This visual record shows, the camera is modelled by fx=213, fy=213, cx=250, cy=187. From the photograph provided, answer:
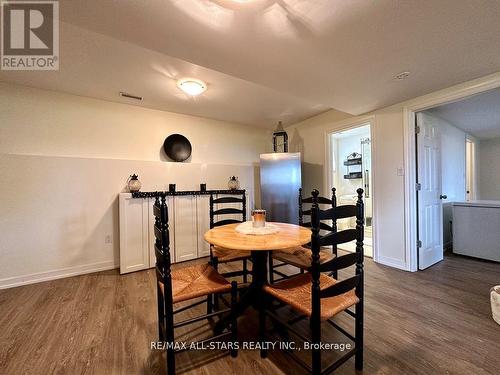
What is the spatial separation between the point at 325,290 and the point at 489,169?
6404 mm

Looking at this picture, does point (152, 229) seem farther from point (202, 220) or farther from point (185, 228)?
point (202, 220)

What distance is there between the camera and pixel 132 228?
2.87 m

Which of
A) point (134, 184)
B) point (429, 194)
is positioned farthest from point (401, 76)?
point (134, 184)

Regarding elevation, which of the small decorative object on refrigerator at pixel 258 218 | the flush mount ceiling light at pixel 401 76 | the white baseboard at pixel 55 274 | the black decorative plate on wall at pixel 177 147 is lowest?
the white baseboard at pixel 55 274

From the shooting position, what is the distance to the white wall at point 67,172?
2.52m

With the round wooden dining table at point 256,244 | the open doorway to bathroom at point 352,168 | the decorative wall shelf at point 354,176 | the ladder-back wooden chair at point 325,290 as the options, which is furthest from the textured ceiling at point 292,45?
the decorative wall shelf at point 354,176

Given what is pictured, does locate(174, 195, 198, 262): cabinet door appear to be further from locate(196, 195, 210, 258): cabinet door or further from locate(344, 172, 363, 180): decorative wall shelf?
locate(344, 172, 363, 180): decorative wall shelf

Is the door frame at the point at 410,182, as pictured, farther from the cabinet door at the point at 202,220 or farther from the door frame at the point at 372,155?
the cabinet door at the point at 202,220

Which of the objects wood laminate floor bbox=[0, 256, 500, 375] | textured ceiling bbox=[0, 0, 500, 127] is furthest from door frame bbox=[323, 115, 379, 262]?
wood laminate floor bbox=[0, 256, 500, 375]

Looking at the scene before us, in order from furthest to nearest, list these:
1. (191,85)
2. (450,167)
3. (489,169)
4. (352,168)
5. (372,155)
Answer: (352,168), (489,169), (450,167), (372,155), (191,85)

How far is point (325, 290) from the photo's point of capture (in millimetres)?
1115

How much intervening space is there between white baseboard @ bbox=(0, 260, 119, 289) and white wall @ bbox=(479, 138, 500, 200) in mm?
7675

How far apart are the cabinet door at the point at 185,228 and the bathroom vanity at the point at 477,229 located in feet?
13.5

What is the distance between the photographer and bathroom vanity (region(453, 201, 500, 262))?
2988 millimetres
